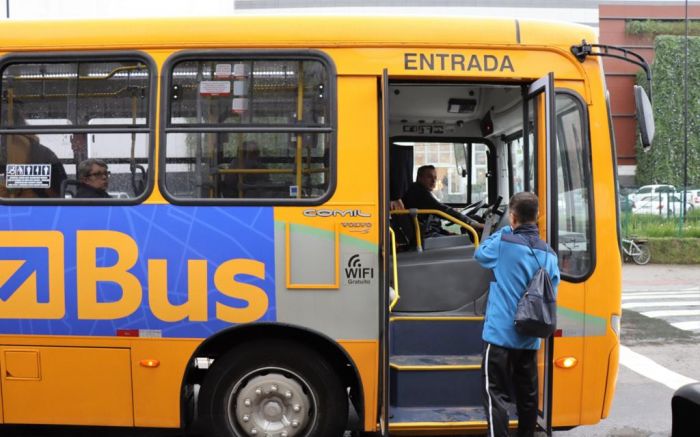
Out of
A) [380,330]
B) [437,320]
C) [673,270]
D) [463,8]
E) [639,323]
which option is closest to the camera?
[380,330]

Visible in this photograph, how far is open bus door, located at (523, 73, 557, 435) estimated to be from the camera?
169 inches

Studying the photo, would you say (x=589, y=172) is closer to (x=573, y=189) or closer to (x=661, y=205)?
(x=573, y=189)

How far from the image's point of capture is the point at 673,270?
725 inches

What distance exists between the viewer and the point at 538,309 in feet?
13.3

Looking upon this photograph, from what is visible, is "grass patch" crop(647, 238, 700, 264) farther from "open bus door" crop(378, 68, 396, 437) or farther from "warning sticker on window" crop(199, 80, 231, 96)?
"warning sticker on window" crop(199, 80, 231, 96)

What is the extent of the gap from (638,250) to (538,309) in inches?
660

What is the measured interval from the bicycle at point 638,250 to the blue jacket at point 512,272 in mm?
16411

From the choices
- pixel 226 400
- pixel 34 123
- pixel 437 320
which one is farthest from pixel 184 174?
pixel 437 320

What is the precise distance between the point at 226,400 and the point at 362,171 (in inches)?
72.1

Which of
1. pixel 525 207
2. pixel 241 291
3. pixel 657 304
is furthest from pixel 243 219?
pixel 657 304

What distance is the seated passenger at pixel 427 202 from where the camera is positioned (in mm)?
6480

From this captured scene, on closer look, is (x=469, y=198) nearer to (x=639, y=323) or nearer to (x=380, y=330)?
(x=380, y=330)

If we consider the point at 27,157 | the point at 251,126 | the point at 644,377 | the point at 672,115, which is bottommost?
the point at 644,377

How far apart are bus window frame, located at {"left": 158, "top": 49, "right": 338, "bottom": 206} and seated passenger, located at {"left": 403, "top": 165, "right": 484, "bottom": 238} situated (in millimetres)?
2198
